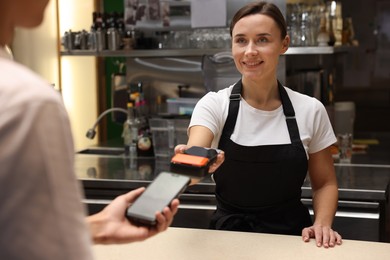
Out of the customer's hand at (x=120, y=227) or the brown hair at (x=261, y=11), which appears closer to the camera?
the customer's hand at (x=120, y=227)

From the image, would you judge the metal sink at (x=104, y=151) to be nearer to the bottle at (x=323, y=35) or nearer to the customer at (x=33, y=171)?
the bottle at (x=323, y=35)

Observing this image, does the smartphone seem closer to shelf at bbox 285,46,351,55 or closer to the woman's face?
the woman's face

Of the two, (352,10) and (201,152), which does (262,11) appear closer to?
(201,152)

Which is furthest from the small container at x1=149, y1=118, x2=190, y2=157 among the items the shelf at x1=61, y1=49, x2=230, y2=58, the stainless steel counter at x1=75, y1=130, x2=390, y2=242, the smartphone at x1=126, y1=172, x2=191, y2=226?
the smartphone at x1=126, y1=172, x2=191, y2=226

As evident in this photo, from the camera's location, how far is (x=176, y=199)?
1088 mm

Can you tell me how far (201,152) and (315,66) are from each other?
2.88 m

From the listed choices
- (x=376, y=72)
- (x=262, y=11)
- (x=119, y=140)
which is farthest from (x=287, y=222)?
(x=376, y=72)

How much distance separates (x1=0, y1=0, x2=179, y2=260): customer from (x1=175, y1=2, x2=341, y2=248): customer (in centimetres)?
132

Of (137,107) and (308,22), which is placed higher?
(308,22)

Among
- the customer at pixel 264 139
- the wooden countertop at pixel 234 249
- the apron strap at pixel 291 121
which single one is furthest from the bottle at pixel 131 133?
the wooden countertop at pixel 234 249

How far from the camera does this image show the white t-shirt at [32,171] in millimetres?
609

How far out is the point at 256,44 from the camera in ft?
6.55

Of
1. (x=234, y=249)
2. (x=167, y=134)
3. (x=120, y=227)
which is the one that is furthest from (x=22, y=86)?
(x=167, y=134)

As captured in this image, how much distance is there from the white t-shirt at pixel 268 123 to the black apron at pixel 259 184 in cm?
2
